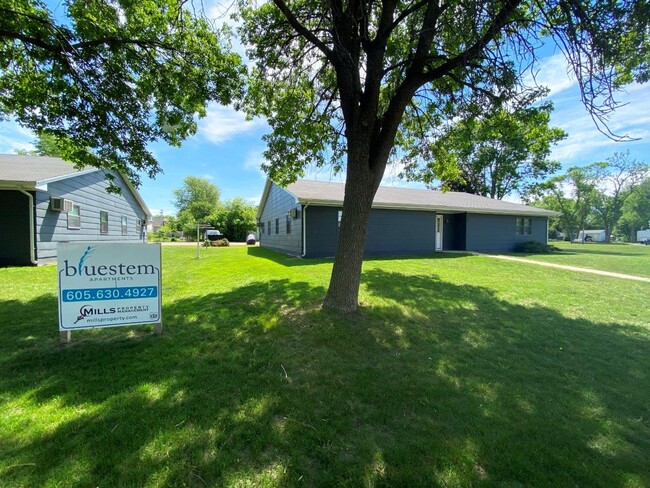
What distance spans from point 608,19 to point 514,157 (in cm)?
3076

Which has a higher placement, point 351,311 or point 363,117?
point 363,117

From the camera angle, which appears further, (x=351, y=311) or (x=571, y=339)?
(x=351, y=311)

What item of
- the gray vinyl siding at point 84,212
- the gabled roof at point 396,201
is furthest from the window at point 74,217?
the gabled roof at point 396,201

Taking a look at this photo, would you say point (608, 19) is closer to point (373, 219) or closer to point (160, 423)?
point (160, 423)

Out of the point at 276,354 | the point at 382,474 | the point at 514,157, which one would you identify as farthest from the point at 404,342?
Result: the point at 514,157

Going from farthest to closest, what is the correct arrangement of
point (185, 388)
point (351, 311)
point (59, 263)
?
point (351, 311)
point (59, 263)
point (185, 388)

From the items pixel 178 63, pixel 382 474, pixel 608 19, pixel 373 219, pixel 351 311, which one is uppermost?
pixel 178 63

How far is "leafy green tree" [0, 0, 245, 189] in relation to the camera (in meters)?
5.75

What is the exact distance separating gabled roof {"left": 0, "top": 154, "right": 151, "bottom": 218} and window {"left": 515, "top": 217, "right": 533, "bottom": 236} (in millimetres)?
22257

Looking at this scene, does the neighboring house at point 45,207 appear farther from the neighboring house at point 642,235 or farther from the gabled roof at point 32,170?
the neighboring house at point 642,235

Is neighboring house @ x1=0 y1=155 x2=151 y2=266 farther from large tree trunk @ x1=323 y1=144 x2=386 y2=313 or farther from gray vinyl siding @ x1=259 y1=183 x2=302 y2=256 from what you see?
large tree trunk @ x1=323 y1=144 x2=386 y2=313

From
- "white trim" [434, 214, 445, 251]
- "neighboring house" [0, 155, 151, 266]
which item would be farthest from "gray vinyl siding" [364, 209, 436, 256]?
"neighboring house" [0, 155, 151, 266]

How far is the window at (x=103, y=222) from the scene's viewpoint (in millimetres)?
14602

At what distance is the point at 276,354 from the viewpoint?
12.1ft
